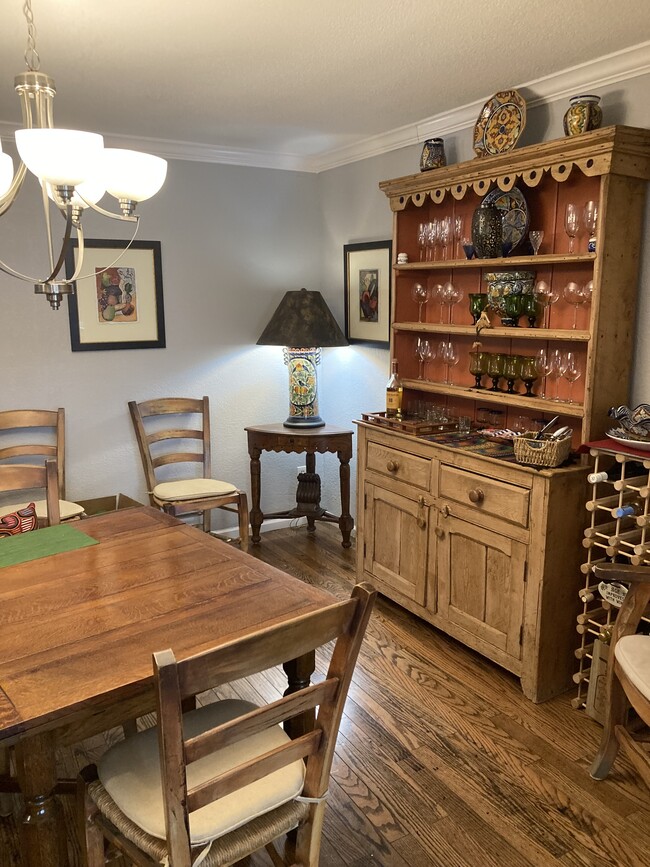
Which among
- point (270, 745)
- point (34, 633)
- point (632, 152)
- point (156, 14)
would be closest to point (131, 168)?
point (156, 14)

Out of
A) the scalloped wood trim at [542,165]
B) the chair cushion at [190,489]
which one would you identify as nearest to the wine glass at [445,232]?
the scalloped wood trim at [542,165]

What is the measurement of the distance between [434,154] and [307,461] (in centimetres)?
202

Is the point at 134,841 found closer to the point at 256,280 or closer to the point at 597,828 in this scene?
the point at 597,828

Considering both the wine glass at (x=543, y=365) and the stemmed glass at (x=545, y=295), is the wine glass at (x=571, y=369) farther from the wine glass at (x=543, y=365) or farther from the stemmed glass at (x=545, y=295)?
the stemmed glass at (x=545, y=295)

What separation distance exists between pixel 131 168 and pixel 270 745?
147cm

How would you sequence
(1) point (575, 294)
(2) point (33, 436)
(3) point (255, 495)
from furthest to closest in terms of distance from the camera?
1. (3) point (255, 495)
2. (2) point (33, 436)
3. (1) point (575, 294)

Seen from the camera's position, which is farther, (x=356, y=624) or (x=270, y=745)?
(x=270, y=745)

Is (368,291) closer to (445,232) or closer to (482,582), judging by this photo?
(445,232)

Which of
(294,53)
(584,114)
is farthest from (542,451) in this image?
(294,53)

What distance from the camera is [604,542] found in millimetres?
2605

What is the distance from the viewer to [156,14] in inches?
83.7

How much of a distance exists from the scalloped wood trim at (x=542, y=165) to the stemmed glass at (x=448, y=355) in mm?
680

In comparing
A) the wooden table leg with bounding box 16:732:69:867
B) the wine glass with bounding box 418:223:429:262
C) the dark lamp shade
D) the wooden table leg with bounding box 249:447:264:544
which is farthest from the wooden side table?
the wooden table leg with bounding box 16:732:69:867

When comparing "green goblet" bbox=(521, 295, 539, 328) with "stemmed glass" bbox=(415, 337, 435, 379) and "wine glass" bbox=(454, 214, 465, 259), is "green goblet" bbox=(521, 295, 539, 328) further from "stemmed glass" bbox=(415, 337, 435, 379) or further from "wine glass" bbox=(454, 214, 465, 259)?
"stemmed glass" bbox=(415, 337, 435, 379)
